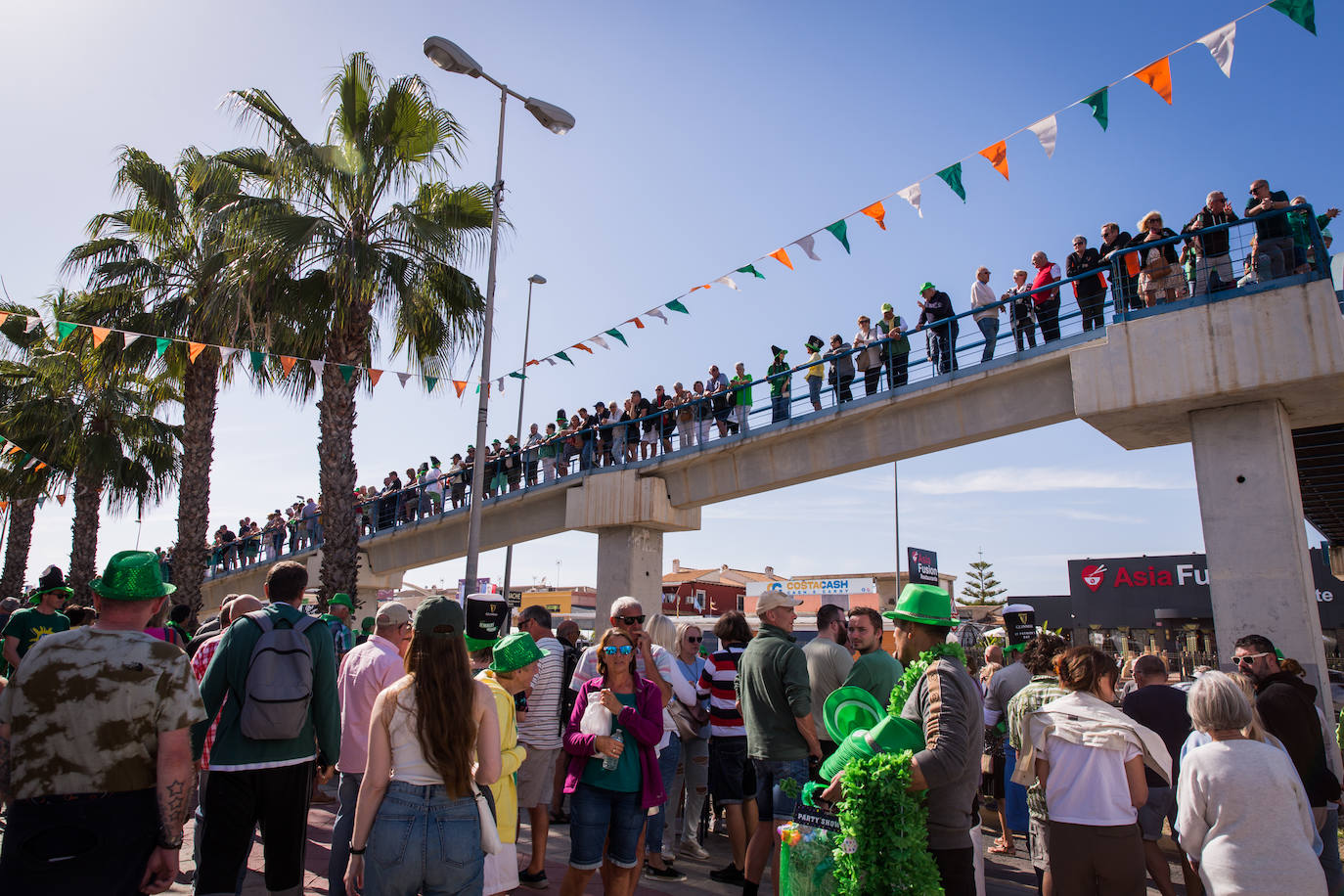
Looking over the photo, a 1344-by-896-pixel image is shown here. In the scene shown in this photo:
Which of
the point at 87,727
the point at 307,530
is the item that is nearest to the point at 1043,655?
the point at 87,727

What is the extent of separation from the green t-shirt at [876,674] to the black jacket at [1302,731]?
2.11 metres

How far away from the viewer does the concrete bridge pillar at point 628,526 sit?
1516 centimetres

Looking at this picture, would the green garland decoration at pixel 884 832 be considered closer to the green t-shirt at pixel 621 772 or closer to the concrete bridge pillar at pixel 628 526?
the green t-shirt at pixel 621 772

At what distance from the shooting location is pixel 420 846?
2824 millimetres

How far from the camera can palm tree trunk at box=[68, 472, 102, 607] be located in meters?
18.2

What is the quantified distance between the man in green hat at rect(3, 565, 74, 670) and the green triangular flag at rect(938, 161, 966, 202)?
9.58 m

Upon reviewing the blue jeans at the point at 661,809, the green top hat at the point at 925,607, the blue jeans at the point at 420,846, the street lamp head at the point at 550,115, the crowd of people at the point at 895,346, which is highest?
the street lamp head at the point at 550,115

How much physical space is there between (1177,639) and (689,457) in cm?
2197

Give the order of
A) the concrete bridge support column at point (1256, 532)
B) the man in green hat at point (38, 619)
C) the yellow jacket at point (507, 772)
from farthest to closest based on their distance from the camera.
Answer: the concrete bridge support column at point (1256, 532) < the man in green hat at point (38, 619) < the yellow jacket at point (507, 772)

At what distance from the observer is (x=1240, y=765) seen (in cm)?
328

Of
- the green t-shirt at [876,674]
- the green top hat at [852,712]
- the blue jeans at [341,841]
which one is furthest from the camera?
the green t-shirt at [876,674]

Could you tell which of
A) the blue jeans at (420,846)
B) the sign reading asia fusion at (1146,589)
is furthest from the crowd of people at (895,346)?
the sign reading asia fusion at (1146,589)

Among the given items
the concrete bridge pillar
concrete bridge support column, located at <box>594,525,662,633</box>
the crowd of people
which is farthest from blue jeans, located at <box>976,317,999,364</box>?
concrete bridge support column, located at <box>594,525,662,633</box>

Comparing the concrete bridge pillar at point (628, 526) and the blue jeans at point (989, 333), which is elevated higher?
the blue jeans at point (989, 333)
